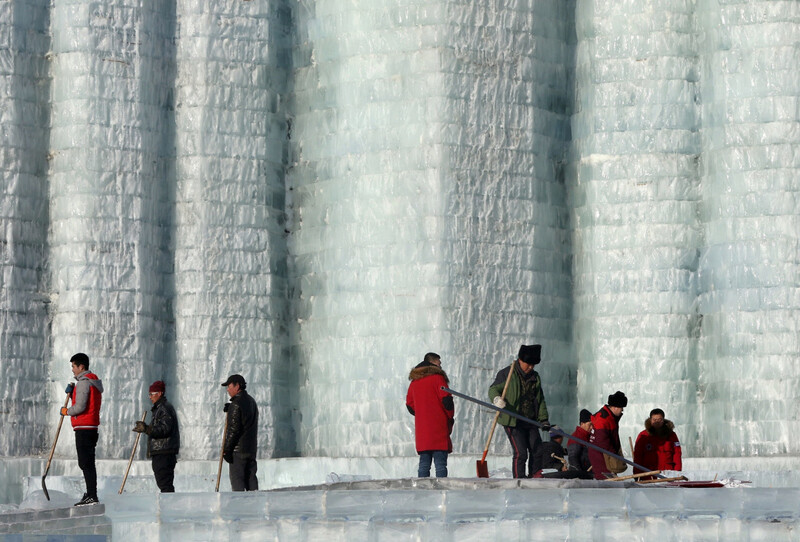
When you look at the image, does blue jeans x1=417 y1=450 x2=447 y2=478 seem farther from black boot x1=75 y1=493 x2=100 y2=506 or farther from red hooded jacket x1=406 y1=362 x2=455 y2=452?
black boot x1=75 y1=493 x2=100 y2=506

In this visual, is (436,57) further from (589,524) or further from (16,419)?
(589,524)

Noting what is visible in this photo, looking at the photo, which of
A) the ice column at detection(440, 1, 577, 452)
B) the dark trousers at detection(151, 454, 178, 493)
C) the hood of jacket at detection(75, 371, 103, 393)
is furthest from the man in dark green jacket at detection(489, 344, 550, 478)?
the ice column at detection(440, 1, 577, 452)

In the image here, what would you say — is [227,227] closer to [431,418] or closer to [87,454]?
[87,454]

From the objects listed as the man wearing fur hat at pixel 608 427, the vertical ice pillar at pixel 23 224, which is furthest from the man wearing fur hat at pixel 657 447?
the vertical ice pillar at pixel 23 224

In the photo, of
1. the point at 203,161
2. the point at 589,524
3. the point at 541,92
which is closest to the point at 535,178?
the point at 541,92

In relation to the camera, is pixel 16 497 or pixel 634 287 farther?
pixel 634 287

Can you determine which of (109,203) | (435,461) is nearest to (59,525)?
(435,461)

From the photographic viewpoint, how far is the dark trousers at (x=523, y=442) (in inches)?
732

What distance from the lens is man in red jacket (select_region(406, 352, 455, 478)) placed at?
18.4 meters

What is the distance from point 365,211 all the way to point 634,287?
4646 millimetres

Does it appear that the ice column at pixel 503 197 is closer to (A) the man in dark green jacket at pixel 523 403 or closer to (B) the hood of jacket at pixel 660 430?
(B) the hood of jacket at pixel 660 430

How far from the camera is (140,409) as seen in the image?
2645 cm

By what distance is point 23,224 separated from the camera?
88.0ft

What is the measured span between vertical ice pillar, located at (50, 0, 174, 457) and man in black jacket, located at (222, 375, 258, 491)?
27.9 feet
